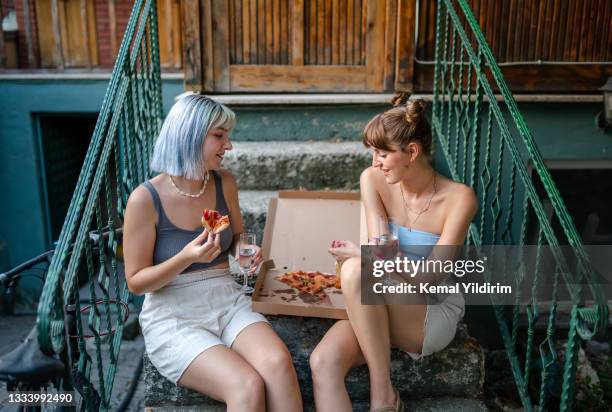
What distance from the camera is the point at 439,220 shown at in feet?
8.84

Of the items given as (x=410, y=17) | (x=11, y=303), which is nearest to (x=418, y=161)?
(x=410, y=17)

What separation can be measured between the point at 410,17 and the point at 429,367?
8.96ft

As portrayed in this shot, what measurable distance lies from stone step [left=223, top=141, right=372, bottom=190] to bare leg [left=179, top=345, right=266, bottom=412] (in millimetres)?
1864

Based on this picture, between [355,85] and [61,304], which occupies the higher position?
[355,85]

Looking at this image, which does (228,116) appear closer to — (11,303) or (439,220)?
(439,220)

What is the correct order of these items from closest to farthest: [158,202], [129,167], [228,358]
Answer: [228,358] → [158,202] → [129,167]

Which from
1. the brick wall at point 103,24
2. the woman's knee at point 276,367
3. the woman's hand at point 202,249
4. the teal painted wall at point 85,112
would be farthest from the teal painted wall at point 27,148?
the woman's knee at point 276,367

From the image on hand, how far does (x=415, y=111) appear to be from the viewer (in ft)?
8.48

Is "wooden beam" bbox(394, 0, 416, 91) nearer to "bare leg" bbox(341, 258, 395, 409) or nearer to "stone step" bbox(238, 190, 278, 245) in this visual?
"stone step" bbox(238, 190, 278, 245)

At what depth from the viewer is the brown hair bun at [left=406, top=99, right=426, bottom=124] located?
2.58 meters

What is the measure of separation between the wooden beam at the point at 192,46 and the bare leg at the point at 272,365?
262cm

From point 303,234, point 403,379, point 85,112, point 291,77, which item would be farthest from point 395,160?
point 85,112

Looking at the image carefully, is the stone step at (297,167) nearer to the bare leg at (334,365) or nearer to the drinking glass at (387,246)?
the drinking glass at (387,246)

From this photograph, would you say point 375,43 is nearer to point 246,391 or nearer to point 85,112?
point 85,112
